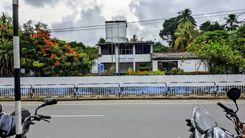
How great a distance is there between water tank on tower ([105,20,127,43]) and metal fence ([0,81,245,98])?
19.9 meters

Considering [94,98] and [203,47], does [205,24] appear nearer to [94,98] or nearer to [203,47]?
[203,47]

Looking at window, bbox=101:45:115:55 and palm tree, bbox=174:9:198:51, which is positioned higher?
palm tree, bbox=174:9:198:51

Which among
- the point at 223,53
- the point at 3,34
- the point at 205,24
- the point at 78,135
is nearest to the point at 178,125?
the point at 78,135

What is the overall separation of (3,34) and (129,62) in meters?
23.7

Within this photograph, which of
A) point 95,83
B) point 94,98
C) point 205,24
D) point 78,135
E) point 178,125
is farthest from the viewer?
point 205,24

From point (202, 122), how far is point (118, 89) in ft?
61.7

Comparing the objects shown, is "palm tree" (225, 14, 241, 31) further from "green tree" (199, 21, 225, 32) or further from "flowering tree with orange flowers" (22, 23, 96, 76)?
"flowering tree with orange flowers" (22, 23, 96, 76)

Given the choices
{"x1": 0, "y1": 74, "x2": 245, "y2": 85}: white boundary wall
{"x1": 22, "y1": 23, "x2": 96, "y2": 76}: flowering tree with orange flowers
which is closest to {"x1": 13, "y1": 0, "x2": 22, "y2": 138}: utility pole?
{"x1": 0, "y1": 74, "x2": 245, "y2": 85}: white boundary wall

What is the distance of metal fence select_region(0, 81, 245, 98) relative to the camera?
2286 cm

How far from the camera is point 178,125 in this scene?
38.6 feet

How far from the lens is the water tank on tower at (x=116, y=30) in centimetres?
4303

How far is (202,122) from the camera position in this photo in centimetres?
431

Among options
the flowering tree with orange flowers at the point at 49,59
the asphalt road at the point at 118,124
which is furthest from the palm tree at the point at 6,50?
the asphalt road at the point at 118,124

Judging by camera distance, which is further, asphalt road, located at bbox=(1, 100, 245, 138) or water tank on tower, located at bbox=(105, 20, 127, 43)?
water tank on tower, located at bbox=(105, 20, 127, 43)
